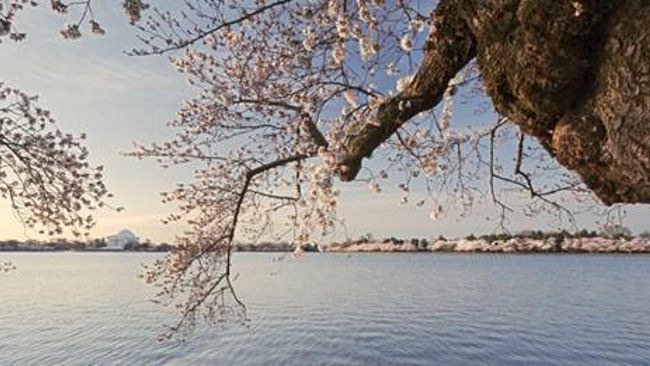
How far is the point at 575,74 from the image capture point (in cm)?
239

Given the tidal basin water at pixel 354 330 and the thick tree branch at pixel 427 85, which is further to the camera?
the tidal basin water at pixel 354 330

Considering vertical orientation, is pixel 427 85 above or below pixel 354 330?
above

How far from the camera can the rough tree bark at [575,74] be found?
206cm

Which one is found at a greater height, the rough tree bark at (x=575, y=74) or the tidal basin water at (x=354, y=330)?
the rough tree bark at (x=575, y=74)

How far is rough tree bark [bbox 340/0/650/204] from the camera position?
2.06 m

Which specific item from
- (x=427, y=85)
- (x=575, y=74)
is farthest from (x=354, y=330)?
(x=575, y=74)

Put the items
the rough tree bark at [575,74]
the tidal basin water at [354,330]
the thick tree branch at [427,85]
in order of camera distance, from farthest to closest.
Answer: the tidal basin water at [354,330], the thick tree branch at [427,85], the rough tree bark at [575,74]

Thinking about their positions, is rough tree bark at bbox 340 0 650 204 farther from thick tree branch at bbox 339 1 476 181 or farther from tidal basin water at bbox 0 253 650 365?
tidal basin water at bbox 0 253 650 365

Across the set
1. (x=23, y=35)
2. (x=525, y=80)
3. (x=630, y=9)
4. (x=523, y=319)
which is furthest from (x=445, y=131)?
(x=523, y=319)

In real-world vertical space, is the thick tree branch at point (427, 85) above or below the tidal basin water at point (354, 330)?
above

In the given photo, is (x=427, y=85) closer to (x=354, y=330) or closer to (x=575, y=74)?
(x=575, y=74)

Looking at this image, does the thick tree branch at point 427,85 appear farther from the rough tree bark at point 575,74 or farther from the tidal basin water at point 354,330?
the tidal basin water at point 354,330

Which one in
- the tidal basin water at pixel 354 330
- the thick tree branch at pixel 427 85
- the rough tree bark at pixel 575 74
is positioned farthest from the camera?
the tidal basin water at pixel 354 330

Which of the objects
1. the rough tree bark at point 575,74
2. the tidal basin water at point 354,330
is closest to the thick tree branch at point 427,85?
the rough tree bark at point 575,74
